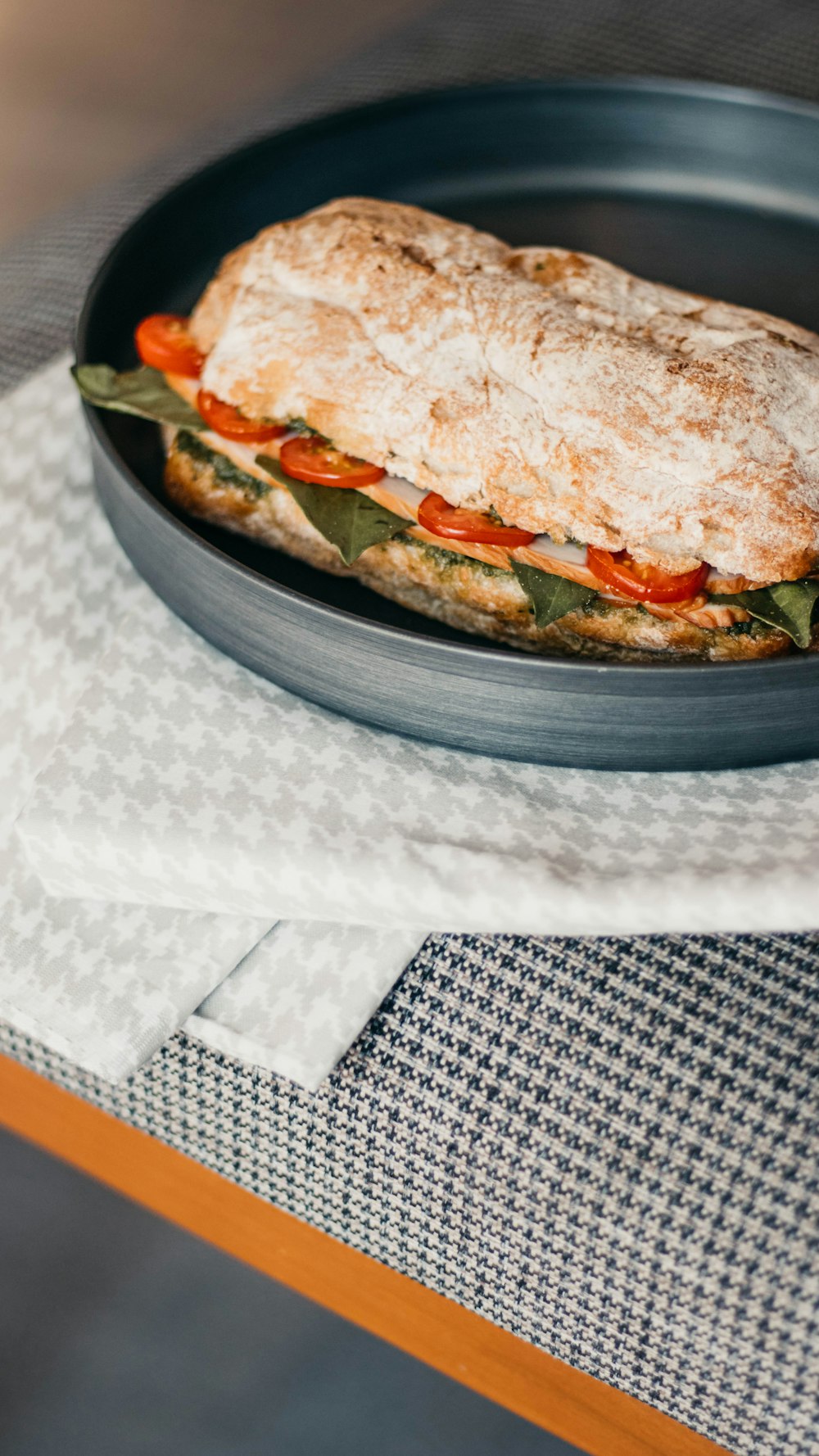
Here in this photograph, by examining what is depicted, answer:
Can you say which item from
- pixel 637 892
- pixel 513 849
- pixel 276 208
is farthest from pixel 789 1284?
pixel 276 208

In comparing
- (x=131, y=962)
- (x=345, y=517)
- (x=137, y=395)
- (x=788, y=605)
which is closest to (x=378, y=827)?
(x=131, y=962)

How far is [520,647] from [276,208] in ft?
3.51

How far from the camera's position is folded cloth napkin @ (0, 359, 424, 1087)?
4.17ft

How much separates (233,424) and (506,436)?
14.9 inches

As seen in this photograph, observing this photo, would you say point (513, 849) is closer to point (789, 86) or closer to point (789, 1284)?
point (789, 1284)

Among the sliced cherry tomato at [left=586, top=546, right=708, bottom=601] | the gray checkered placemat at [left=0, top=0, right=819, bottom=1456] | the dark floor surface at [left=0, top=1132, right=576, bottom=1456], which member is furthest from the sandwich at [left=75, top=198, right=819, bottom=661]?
the dark floor surface at [left=0, top=1132, right=576, bottom=1456]

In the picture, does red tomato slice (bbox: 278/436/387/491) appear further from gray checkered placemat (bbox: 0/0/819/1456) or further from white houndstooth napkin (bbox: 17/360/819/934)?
gray checkered placemat (bbox: 0/0/819/1456)

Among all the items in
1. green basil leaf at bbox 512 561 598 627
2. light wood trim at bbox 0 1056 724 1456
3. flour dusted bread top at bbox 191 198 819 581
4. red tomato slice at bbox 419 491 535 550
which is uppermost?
flour dusted bread top at bbox 191 198 819 581

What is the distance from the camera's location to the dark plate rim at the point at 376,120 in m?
1.26

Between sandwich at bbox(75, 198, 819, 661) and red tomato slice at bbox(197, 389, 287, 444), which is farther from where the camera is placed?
red tomato slice at bbox(197, 389, 287, 444)

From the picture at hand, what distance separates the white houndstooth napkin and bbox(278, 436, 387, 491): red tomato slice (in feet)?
0.95

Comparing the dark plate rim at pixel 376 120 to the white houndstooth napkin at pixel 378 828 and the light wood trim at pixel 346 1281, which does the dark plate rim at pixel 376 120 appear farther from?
the light wood trim at pixel 346 1281

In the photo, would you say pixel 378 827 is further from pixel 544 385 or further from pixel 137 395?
pixel 137 395

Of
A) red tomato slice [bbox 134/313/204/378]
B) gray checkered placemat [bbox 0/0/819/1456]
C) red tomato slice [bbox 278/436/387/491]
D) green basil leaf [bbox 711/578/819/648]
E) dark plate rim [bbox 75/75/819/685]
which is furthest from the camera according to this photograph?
red tomato slice [bbox 134/313/204/378]
